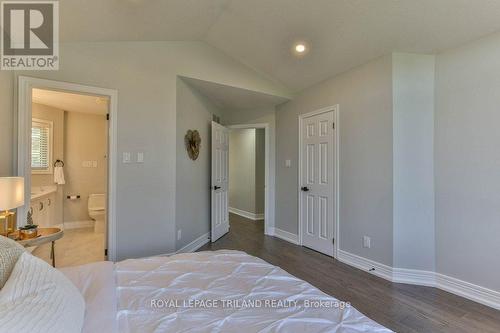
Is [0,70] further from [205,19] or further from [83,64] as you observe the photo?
[205,19]

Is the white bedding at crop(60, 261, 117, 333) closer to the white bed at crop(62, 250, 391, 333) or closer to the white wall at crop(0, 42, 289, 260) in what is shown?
the white bed at crop(62, 250, 391, 333)

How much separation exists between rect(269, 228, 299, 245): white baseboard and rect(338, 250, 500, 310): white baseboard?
971 mm

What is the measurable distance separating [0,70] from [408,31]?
142 inches

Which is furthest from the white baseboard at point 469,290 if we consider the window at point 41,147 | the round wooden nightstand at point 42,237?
the window at point 41,147

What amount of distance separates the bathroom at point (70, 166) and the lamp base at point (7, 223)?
1617mm

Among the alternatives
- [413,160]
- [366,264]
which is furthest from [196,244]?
[413,160]

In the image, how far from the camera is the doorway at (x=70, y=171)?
12.5ft

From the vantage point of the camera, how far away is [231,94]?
3.99 meters

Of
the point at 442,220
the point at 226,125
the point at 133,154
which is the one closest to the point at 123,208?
the point at 133,154

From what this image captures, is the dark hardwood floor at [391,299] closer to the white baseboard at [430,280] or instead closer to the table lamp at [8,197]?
the white baseboard at [430,280]

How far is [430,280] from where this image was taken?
262 cm

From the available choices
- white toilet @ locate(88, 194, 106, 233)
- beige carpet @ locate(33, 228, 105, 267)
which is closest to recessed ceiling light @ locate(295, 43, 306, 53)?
beige carpet @ locate(33, 228, 105, 267)

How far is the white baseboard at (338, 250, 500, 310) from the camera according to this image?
2252 mm

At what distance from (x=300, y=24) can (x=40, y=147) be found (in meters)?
4.62
